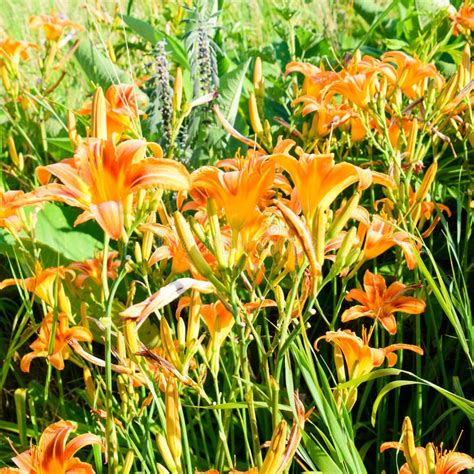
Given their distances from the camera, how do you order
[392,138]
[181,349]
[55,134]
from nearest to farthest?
[181,349] < [392,138] < [55,134]

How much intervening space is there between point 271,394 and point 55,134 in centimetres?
217

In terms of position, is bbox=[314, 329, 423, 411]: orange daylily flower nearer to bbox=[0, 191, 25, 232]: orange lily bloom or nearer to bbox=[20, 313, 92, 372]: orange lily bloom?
bbox=[20, 313, 92, 372]: orange lily bloom

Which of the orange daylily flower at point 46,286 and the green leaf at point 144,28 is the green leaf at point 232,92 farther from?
the orange daylily flower at point 46,286

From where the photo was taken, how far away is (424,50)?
7.31 ft

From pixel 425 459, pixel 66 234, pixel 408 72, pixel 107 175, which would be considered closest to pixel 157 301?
pixel 107 175

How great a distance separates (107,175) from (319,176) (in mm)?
309

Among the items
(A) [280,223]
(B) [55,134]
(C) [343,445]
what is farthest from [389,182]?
(B) [55,134]

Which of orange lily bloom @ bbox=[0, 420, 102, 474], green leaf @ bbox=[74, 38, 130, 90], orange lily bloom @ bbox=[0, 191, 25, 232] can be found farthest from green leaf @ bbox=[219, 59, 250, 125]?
orange lily bloom @ bbox=[0, 420, 102, 474]

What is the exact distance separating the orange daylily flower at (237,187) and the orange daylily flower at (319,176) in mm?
37

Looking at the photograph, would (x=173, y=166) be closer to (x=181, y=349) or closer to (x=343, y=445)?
(x=181, y=349)

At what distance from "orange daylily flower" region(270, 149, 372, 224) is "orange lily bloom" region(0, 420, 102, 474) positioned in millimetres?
486

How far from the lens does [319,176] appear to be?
110cm

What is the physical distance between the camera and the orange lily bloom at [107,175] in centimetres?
101

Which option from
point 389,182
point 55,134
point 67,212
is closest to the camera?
point 389,182
